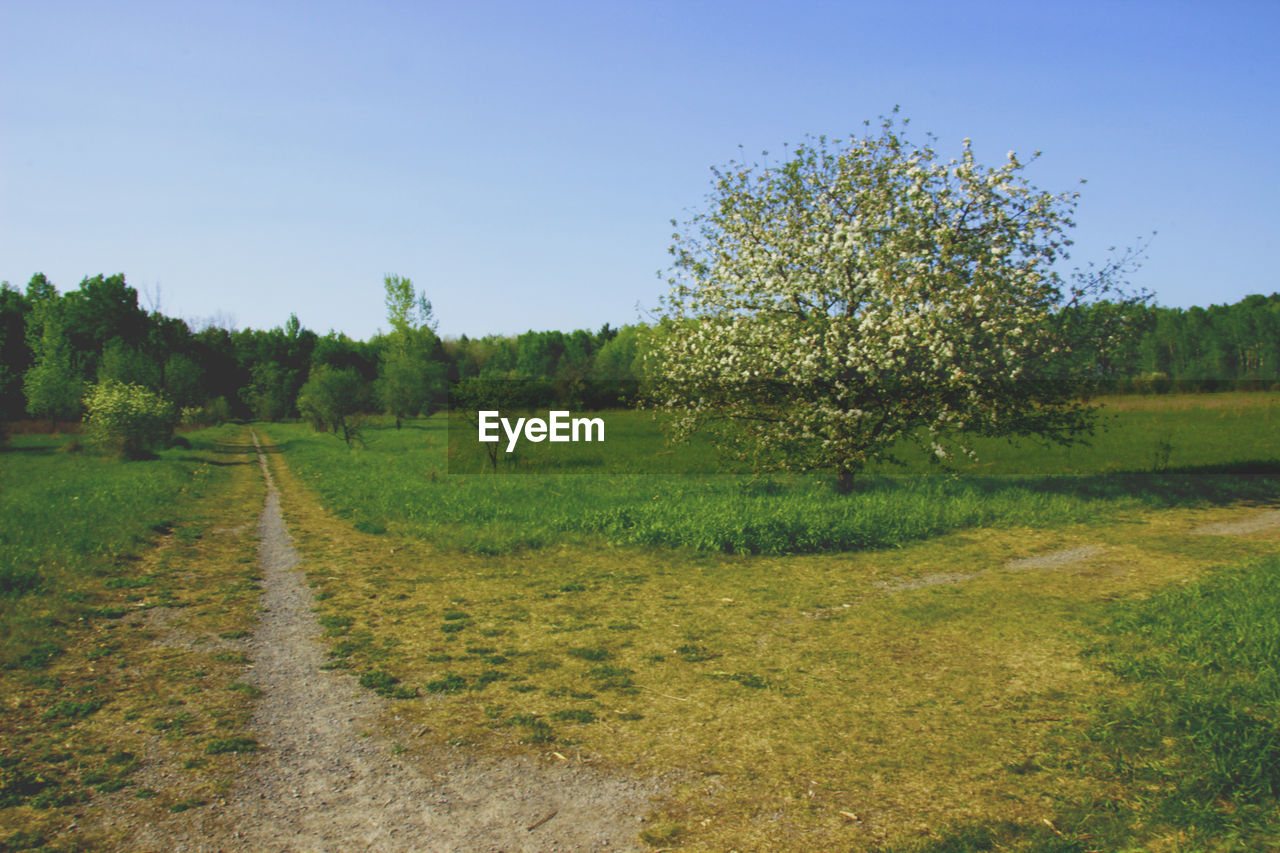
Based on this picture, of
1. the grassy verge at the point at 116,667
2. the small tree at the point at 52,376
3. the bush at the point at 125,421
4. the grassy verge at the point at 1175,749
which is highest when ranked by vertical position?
the small tree at the point at 52,376

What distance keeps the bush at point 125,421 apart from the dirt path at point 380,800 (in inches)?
1391

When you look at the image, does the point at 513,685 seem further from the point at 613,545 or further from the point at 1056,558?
the point at 1056,558

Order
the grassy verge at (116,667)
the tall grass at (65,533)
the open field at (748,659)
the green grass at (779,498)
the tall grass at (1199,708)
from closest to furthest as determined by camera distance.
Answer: the tall grass at (1199,708) < the open field at (748,659) < the grassy verge at (116,667) < the tall grass at (65,533) < the green grass at (779,498)

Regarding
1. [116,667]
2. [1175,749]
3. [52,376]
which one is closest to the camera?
[1175,749]

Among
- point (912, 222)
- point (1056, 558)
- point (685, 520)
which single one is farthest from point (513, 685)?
point (912, 222)

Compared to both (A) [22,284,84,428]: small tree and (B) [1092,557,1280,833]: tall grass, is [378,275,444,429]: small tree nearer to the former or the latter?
(A) [22,284,84,428]: small tree

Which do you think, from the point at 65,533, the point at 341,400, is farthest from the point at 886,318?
the point at 341,400

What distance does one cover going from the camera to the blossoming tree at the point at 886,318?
1609 cm

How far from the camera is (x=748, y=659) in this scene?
782 cm

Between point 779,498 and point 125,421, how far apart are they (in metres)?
32.8

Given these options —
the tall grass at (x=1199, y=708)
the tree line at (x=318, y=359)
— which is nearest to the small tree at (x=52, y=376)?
the tree line at (x=318, y=359)

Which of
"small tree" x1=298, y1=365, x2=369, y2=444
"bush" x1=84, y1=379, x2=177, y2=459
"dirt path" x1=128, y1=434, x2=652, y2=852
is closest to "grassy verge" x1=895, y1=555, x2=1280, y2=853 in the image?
"dirt path" x1=128, y1=434, x2=652, y2=852

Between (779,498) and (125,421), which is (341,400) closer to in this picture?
(125,421)

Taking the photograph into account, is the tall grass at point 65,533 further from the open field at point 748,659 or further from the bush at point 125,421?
the bush at point 125,421
